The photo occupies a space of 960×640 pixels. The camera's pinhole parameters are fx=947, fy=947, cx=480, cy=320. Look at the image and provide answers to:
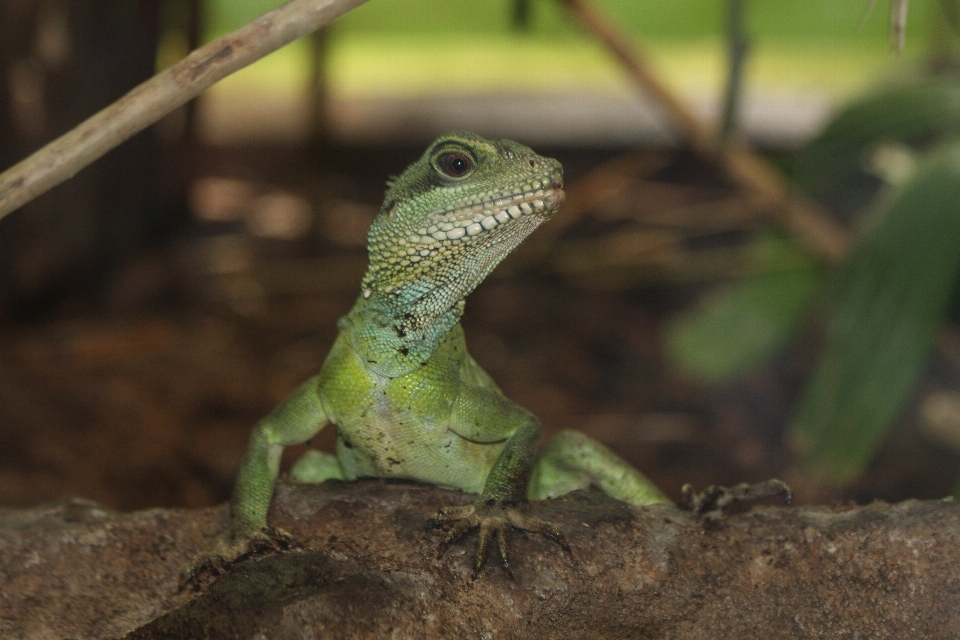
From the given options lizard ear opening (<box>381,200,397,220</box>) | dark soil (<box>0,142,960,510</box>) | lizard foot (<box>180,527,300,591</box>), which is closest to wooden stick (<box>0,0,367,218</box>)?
lizard ear opening (<box>381,200,397,220</box>)

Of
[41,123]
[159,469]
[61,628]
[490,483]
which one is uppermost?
[41,123]

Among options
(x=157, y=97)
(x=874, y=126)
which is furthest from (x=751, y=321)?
(x=157, y=97)

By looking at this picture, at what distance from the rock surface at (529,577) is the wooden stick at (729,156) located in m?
4.23

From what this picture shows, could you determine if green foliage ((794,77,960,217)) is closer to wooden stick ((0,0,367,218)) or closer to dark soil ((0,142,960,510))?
dark soil ((0,142,960,510))

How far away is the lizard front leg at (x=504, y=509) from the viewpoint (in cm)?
352

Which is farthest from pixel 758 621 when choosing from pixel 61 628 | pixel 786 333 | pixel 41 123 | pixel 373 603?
pixel 41 123

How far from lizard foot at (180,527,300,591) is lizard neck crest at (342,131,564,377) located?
784 mm

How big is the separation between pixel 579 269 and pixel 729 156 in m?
4.34

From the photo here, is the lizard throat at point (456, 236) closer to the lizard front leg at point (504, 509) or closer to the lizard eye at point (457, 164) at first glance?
the lizard eye at point (457, 164)

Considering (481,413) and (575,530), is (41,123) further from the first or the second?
(575,530)

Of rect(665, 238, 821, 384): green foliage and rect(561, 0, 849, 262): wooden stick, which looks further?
rect(665, 238, 821, 384): green foliage

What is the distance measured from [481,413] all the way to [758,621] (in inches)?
53.0

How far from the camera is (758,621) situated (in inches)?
139

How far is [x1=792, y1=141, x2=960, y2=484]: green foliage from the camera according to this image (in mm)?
6332
